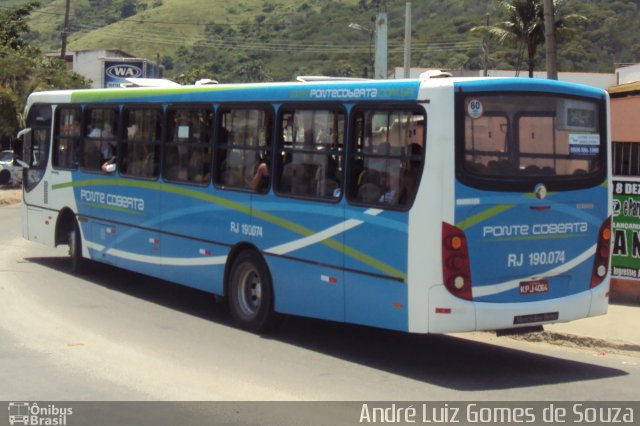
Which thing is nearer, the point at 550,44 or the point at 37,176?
the point at 550,44

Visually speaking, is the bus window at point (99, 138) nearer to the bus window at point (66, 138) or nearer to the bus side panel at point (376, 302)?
the bus window at point (66, 138)

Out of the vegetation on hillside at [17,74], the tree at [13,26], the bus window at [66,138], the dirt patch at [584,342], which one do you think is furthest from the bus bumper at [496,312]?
the tree at [13,26]

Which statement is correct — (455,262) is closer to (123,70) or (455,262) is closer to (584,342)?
(584,342)

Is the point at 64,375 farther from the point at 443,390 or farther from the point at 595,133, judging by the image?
the point at 595,133

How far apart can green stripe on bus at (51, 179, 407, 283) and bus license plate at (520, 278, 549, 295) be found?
3.83 feet

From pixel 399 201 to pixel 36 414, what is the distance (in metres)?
3.71

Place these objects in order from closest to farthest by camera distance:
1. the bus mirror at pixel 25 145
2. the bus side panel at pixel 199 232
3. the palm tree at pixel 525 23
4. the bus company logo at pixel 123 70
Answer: the bus side panel at pixel 199 232, the bus mirror at pixel 25 145, the palm tree at pixel 525 23, the bus company logo at pixel 123 70

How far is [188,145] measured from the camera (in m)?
11.9

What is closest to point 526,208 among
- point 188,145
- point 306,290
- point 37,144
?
point 306,290

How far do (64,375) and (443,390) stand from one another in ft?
11.4

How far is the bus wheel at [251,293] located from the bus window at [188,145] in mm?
1309

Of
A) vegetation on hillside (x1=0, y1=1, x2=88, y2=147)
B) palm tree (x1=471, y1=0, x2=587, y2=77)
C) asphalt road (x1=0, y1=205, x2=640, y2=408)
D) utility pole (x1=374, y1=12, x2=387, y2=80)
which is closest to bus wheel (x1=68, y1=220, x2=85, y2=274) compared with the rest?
asphalt road (x1=0, y1=205, x2=640, y2=408)

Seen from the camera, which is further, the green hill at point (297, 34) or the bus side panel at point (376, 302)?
the green hill at point (297, 34)

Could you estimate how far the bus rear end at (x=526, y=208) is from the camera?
8320mm
